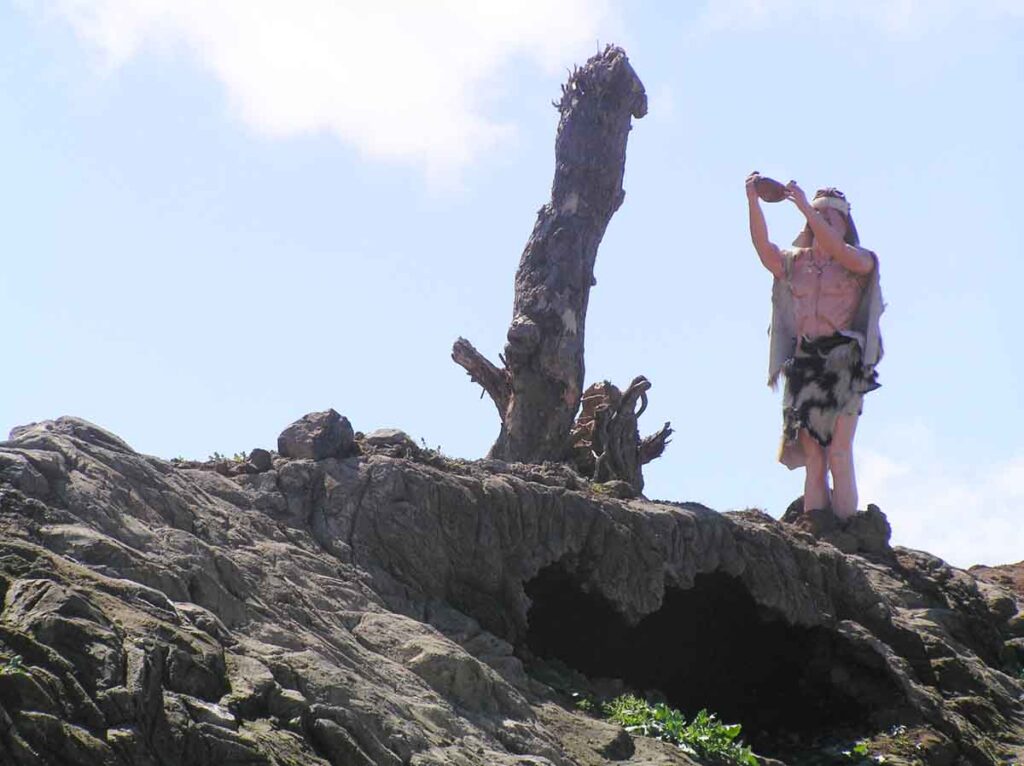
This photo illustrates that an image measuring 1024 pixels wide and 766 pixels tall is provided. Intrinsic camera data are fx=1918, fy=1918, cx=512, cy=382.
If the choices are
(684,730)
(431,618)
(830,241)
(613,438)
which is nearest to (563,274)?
(613,438)

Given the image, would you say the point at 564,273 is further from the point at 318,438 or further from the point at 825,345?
the point at 318,438

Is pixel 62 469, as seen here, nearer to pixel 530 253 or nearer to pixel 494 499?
pixel 494 499

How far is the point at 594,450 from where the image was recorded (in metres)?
15.9

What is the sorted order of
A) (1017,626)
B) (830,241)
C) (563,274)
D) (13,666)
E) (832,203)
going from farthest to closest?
(832,203)
(830,241)
(1017,626)
(563,274)
(13,666)

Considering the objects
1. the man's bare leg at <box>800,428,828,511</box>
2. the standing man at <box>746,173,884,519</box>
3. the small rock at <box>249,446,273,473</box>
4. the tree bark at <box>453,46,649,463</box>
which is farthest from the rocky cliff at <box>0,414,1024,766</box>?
the tree bark at <box>453,46,649,463</box>

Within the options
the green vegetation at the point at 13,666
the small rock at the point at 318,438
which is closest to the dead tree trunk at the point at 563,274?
the small rock at the point at 318,438

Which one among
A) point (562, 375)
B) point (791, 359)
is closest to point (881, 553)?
point (791, 359)

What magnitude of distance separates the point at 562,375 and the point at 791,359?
102 inches

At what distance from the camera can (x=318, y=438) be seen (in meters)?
11.8

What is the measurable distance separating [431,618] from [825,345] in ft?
23.7

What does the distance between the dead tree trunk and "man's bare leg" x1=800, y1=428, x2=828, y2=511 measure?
2.45m

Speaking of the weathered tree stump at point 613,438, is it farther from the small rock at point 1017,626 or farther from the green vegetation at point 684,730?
the green vegetation at point 684,730

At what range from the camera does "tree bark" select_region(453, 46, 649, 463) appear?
15945mm

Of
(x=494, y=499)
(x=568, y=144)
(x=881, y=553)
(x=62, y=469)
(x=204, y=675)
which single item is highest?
(x=568, y=144)
